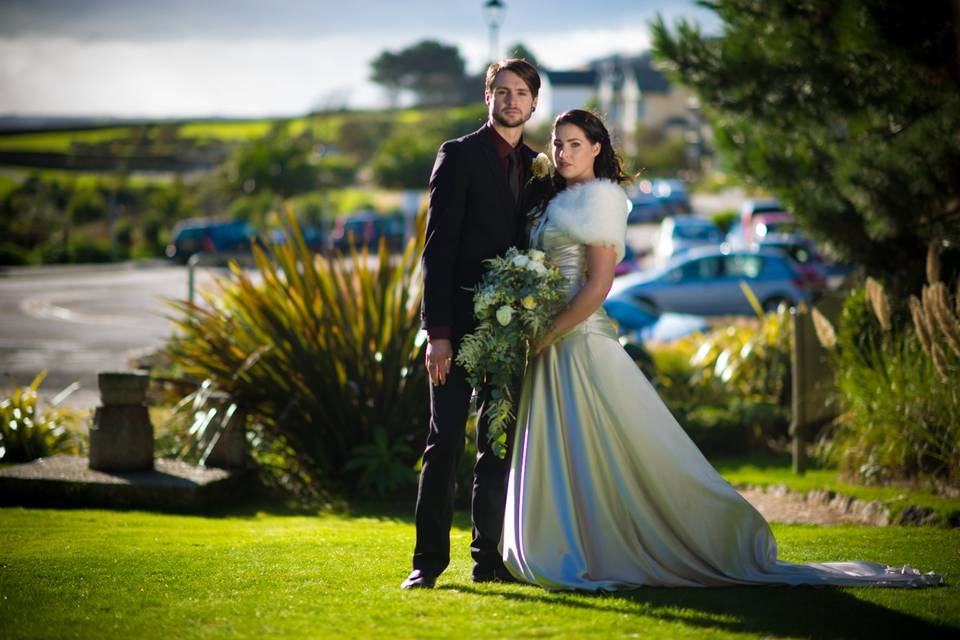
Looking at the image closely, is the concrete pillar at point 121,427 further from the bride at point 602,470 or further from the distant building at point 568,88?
the distant building at point 568,88

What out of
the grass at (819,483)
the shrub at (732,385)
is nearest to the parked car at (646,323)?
Result: the shrub at (732,385)

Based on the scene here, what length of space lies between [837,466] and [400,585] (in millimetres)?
4923

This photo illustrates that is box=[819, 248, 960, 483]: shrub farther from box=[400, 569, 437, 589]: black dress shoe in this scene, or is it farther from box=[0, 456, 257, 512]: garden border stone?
box=[0, 456, 257, 512]: garden border stone

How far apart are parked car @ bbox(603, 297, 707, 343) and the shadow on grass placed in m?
9.10

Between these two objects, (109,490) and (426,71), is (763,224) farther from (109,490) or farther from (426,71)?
(426,71)

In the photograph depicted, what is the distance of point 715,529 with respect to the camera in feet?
15.5

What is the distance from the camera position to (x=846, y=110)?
912 cm

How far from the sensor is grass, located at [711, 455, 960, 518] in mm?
6918

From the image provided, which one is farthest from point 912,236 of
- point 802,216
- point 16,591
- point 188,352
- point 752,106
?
point 16,591

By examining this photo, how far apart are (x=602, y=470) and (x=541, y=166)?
1275 mm

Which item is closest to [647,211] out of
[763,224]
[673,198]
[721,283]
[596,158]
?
[673,198]

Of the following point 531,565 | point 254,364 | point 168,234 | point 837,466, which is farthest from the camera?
point 168,234

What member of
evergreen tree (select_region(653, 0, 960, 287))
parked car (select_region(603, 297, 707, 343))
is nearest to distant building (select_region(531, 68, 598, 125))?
parked car (select_region(603, 297, 707, 343))

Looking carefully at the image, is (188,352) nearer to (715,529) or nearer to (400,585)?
(400,585)
